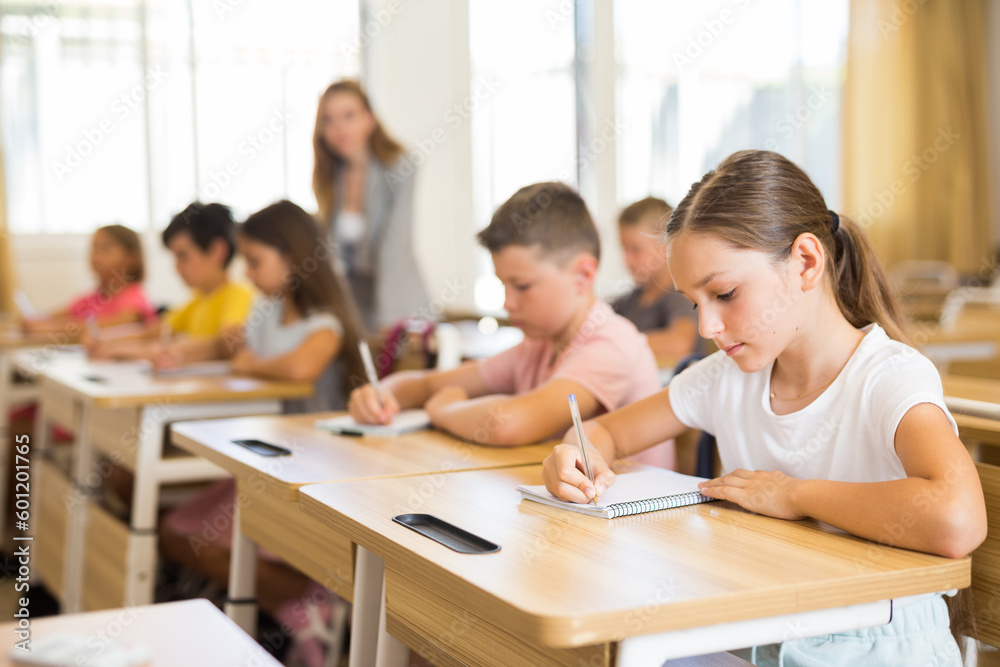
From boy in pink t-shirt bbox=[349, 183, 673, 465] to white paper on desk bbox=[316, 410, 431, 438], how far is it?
0.02 metres

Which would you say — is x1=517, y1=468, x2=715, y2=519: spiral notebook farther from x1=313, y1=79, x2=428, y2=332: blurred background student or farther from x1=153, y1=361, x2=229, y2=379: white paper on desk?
x1=313, y1=79, x2=428, y2=332: blurred background student

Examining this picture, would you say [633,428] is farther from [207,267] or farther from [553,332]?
[207,267]

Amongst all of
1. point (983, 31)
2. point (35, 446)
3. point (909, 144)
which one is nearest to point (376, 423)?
point (35, 446)

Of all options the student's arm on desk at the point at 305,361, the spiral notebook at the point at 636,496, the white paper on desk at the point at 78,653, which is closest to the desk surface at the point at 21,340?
the student's arm on desk at the point at 305,361

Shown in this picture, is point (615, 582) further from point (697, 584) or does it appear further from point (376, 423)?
point (376, 423)

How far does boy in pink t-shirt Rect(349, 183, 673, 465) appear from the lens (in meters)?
1.68

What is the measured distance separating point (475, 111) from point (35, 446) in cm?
354

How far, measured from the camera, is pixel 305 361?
2535 millimetres

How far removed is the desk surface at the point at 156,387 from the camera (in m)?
2.37

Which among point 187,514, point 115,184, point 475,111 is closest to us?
point 187,514

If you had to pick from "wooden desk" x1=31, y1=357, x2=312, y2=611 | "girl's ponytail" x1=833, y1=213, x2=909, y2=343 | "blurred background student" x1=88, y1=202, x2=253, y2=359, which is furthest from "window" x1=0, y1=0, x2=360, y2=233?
"girl's ponytail" x1=833, y1=213, x2=909, y2=343

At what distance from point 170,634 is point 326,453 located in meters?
0.70

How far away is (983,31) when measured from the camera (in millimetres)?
6391

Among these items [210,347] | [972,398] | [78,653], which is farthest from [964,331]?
[78,653]
